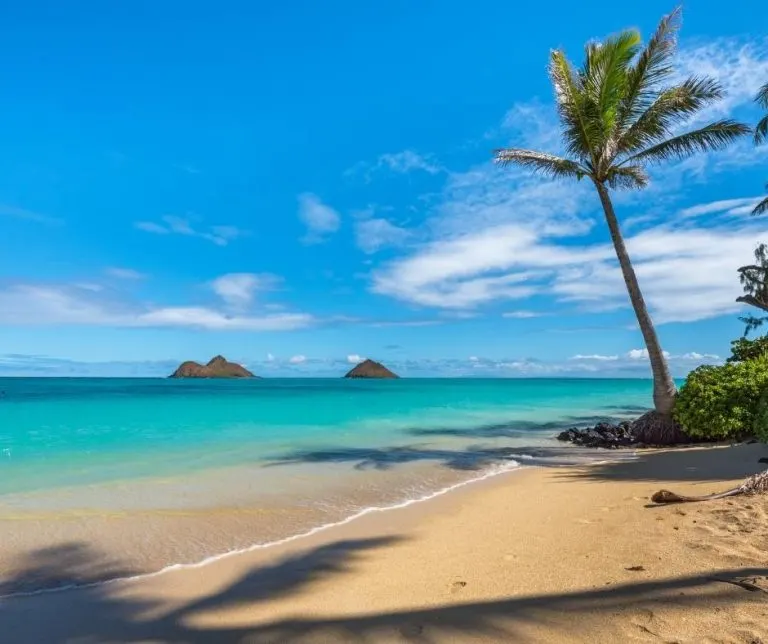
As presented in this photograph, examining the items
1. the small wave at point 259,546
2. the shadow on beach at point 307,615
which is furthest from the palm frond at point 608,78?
the shadow on beach at point 307,615

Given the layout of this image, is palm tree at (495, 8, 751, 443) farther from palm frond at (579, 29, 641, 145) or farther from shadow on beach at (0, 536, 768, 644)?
shadow on beach at (0, 536, 768, 644)

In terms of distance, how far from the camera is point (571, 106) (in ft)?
47.4

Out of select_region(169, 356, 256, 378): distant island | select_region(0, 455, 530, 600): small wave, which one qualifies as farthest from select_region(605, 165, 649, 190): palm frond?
select_region(169, 356, 256, 378): distant island

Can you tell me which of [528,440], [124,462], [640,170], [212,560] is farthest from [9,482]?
[640,170]

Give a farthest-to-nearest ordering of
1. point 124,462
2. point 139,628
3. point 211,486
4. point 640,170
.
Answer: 1. point 640,170
2. point 124,462
3. point 211,486
4. point 139,628

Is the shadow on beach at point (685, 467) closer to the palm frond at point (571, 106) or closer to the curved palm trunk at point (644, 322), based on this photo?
the curved palm trunk at point (644, 322)

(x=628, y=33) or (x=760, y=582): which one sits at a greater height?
(x=628, y=33)

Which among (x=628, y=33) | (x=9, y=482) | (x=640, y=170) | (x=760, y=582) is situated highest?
(x=628, y=33)

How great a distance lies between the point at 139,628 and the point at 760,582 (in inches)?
171

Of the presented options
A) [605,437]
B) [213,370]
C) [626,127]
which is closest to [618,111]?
[626,127]

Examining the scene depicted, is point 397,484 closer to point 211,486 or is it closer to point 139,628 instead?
point 211,486

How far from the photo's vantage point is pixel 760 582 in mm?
3752

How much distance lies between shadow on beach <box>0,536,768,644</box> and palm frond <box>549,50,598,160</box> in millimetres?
12799

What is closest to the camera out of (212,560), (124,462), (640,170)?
(212,560)
